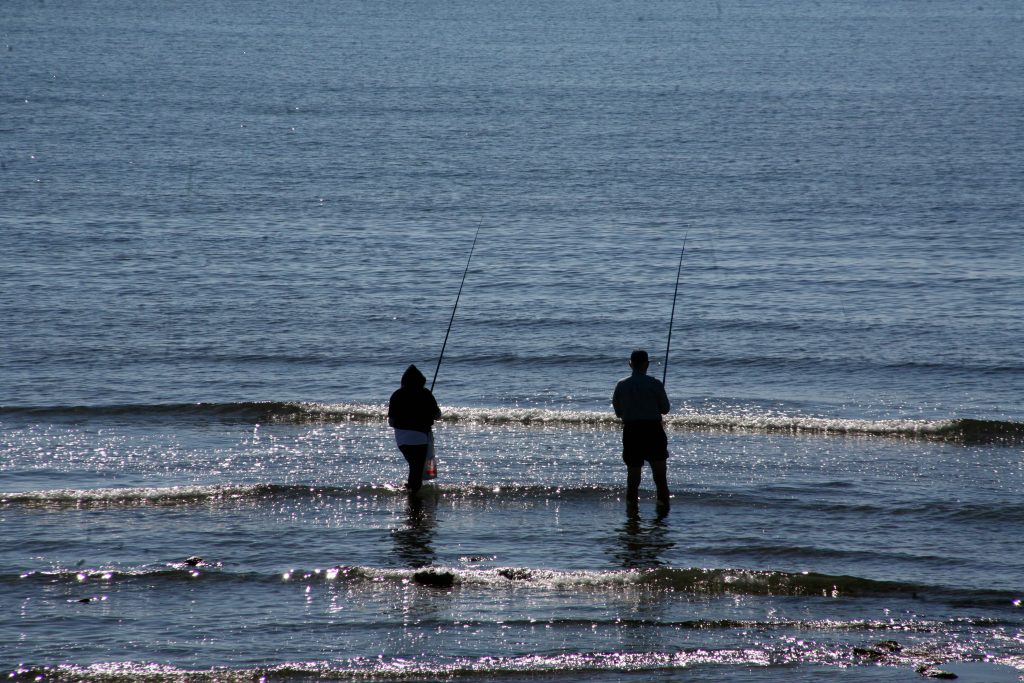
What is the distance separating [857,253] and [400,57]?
5227 cm

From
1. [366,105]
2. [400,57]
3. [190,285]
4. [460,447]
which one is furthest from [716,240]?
[400,57]

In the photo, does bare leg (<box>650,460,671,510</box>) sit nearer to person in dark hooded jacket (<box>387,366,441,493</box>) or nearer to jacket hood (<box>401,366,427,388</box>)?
person in dark hooded jacket (<box>387,366,441,493</box>)

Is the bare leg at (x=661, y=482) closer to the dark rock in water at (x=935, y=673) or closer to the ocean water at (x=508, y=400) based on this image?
the ocean water at (x=508, y=400)

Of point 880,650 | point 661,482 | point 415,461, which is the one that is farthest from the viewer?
point 415,461

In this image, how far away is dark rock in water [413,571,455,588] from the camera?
8.44 meters

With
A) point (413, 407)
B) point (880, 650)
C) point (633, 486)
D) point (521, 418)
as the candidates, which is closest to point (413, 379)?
point (413, 407)

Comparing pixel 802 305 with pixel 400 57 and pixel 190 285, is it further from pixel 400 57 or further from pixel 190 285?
pixel 400 57

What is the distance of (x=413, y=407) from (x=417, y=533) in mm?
1143

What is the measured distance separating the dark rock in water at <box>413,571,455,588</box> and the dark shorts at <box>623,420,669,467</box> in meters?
2.13

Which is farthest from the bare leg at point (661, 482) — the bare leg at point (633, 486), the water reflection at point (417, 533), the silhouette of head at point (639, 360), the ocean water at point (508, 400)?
the water reflection at point (417, 533)

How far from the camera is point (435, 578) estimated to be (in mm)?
8508

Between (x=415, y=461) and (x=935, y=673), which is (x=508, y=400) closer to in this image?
(x=415, y=461)

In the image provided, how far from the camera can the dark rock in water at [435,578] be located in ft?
27.7

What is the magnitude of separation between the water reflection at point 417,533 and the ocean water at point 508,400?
5 centimetres
